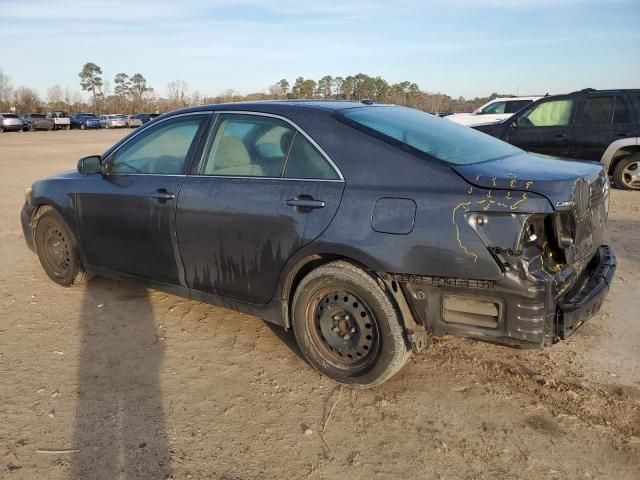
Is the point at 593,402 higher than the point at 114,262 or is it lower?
lower

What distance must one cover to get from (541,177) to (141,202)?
9.20 ft

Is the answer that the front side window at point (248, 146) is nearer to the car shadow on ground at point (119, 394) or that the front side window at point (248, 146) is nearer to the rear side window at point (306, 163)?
the rear side window at point (306, 163)

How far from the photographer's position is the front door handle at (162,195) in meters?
3.87

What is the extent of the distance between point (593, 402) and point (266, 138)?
256 centimetres

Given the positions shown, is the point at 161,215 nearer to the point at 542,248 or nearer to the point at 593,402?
the point at 542,248

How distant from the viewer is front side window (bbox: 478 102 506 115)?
17203mm

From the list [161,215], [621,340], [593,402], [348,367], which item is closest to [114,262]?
[161,215]

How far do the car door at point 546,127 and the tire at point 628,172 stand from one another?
0.91 metres

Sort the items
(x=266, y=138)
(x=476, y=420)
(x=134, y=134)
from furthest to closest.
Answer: (x=134, y=134) < (x=266, y=138) < (x=476, y=420)

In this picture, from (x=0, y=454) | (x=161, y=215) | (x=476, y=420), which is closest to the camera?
(x=0, y=454)

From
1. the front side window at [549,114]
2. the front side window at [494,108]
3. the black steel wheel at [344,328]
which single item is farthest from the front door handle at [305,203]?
the front side window at [494,108]

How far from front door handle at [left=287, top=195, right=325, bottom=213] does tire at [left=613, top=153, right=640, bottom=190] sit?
8336 millimetres

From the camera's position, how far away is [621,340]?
150 inches

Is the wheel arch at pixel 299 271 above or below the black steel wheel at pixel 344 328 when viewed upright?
above
